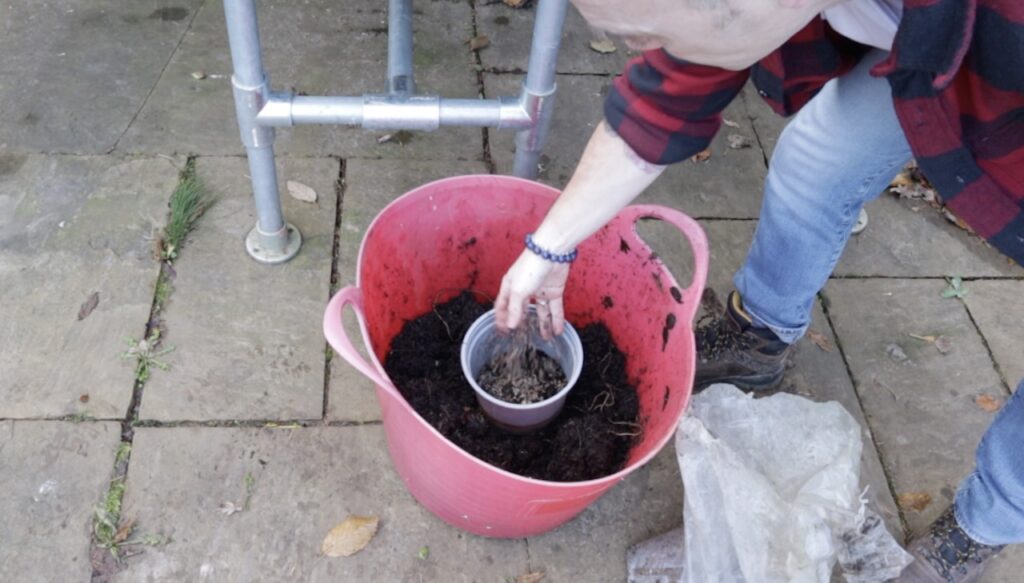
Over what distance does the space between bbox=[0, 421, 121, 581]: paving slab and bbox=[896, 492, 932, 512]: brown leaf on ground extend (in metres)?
1.60

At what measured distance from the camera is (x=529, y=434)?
154 cm

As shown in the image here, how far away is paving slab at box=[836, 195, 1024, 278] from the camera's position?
2.11 metres

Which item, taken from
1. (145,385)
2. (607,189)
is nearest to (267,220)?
(145,385)

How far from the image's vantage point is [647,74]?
1.16 meters

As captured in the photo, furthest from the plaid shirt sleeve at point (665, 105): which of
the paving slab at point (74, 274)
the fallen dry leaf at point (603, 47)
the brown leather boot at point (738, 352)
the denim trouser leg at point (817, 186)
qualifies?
the fallen dry leaf at point (603, 47)

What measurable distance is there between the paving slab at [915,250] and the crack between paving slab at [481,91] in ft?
3.14

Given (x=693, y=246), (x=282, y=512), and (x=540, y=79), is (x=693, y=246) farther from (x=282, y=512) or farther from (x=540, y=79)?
(x=282, y=512)

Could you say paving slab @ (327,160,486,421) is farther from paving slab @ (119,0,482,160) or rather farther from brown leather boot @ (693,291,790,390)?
brown leather boot @ (693,291,790,390)

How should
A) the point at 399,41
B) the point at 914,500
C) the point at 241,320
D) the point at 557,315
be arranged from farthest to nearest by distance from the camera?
1. the point at 399,41
2. the point at 241,320
3. the point at 914,500
4. the point at 557,315

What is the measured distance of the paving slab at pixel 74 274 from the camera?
1653 millimetres

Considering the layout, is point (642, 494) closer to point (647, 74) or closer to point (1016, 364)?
point (647, 74)

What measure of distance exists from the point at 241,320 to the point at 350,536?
1.88 ft

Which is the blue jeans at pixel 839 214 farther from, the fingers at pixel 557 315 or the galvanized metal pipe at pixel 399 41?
the galvanized metal pipe at pixel 399 41

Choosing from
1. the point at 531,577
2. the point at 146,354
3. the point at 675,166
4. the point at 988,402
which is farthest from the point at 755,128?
the point at 146,354
